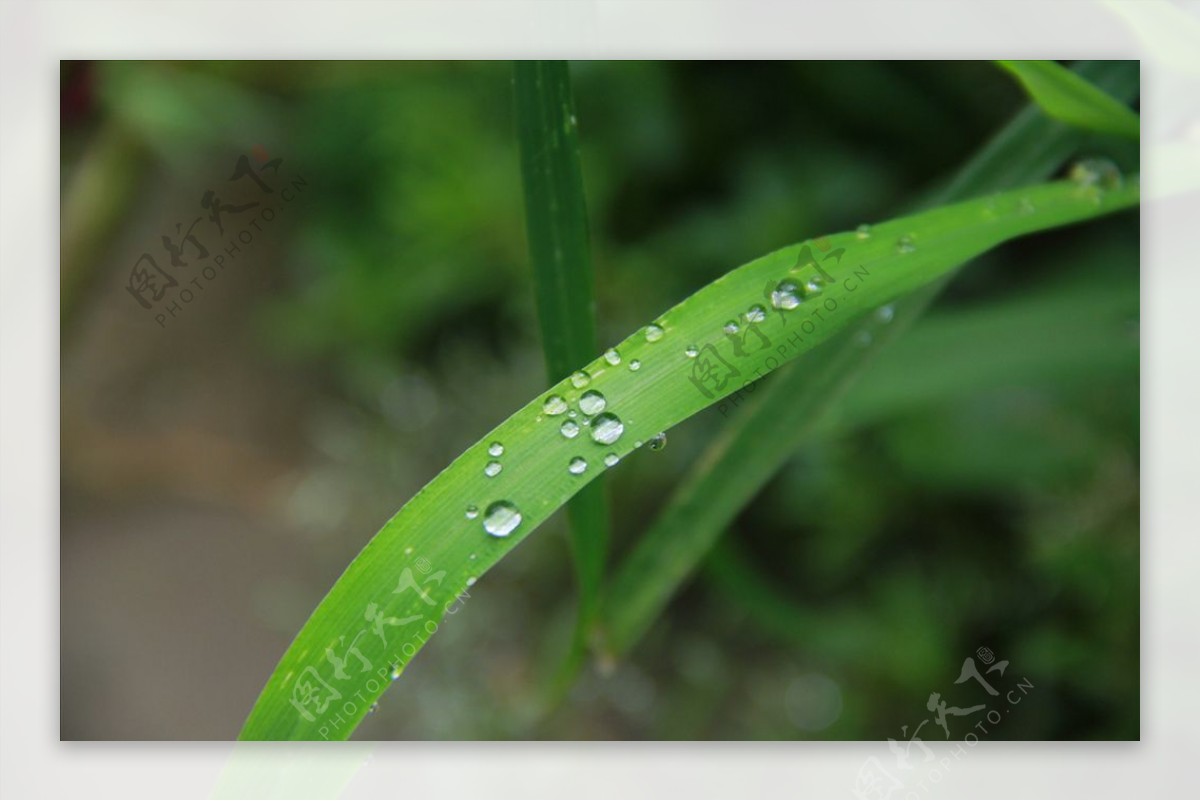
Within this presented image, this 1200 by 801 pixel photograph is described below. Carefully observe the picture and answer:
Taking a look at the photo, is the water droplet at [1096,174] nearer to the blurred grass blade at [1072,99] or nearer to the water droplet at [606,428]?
the blurred grass blade at [1072,99]

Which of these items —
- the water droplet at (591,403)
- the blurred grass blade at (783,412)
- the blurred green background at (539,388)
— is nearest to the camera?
the water droplet at (591,403)

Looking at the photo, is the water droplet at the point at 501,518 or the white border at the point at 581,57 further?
the white border at the point at 581,57

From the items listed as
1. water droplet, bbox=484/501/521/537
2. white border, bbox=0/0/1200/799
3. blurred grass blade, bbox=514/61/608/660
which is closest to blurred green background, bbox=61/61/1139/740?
white border, bbox=0/0/1200/799

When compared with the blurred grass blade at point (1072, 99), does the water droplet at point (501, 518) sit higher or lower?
lower

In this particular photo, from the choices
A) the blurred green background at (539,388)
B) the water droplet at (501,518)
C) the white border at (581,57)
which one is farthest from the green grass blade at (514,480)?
the blurred green background at (539,388)

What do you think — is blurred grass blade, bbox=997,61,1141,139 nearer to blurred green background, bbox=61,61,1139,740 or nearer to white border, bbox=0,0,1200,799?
white border, bbox=0,0,1200,799

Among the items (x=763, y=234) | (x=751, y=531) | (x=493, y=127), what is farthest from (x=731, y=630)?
(x=493, y=127)

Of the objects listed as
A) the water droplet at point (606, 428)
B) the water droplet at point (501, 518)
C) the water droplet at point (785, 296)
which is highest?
the water droplet at point (785, 296)
